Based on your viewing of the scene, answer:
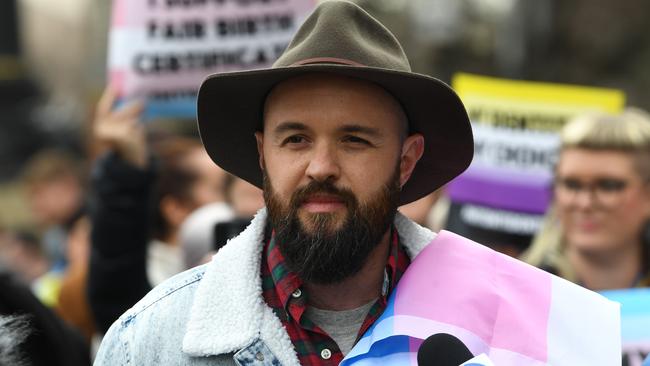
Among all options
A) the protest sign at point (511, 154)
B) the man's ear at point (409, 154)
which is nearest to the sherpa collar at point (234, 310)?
the man's ear at point (409, 154)

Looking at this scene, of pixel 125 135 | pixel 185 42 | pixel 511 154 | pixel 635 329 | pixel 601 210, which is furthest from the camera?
pixel 511 154

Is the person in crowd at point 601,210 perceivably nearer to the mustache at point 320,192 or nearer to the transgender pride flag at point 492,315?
the transgender pride flag at point 492,315

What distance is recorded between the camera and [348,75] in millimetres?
3436

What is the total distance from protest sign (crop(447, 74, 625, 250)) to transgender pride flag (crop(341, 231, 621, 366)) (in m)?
3.10

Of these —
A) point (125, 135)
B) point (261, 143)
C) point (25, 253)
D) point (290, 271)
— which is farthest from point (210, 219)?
point (25, 253)

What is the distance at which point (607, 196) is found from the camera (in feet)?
19.1

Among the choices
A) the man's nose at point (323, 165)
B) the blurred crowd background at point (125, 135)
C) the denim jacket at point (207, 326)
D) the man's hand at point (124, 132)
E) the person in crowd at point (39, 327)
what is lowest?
the blurred crowd background at point (125, 135)

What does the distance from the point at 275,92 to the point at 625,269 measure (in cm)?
262

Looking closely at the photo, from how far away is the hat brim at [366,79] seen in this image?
344 centimetres

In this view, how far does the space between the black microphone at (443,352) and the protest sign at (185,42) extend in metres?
3.34

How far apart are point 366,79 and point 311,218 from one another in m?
0.37

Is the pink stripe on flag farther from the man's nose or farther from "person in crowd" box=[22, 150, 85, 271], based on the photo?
"person in crowd" box=[22, 150, 85, 271]

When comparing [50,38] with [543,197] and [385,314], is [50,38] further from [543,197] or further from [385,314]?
[385,314]

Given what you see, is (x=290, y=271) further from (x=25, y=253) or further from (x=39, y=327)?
(x=25, y=253)
